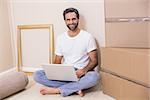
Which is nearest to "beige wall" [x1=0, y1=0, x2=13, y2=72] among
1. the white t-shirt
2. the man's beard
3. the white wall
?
the white wall

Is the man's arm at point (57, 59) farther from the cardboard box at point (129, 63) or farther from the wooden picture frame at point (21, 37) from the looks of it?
the cardboard box at point (129, 63)

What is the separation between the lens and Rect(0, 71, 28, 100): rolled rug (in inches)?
92.4

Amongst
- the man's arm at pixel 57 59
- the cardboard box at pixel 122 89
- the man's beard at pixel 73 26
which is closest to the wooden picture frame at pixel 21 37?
the man's arm at pixel 57 59

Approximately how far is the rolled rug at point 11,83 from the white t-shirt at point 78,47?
0.51 metres

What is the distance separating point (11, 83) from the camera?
2.43 m

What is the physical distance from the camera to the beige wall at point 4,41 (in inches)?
124

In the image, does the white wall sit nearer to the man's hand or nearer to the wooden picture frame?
the wooden picture frame

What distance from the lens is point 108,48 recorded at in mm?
2248

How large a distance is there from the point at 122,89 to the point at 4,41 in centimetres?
173

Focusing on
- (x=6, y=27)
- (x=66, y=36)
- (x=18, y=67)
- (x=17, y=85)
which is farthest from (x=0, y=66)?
(x=66, y=36)

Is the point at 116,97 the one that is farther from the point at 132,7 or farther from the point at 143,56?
the point at 132,7

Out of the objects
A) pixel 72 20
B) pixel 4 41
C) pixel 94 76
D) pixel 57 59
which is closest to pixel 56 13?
pixel 72 20

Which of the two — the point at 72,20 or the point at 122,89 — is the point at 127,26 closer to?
the point at 122,89

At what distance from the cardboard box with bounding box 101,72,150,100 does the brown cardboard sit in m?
0.30
